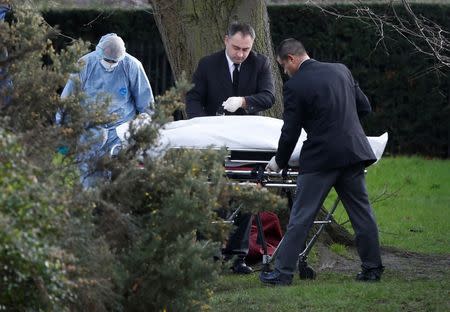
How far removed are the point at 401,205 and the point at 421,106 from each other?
4.06m

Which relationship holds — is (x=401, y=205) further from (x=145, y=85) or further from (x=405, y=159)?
(x=145, y=85)

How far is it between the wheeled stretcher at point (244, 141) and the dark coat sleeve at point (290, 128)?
0.25 metres

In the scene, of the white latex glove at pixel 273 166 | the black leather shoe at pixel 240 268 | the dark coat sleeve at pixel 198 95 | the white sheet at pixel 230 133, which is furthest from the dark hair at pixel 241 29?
the black leather shoe at pixel 240 268

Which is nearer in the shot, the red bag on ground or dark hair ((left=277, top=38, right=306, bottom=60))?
dark hair ((left=277, top=38, right=306, bottom=60))

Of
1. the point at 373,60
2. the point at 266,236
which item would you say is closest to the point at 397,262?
the point at 266,236

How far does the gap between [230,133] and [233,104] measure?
0.88 m

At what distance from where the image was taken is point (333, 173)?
8.27 meters

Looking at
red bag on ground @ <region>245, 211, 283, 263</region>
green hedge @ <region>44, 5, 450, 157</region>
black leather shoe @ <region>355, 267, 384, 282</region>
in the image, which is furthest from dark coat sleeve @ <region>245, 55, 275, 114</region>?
green hedge @ <region>44, 5, 450, 157</region>

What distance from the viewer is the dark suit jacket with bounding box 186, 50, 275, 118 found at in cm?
937

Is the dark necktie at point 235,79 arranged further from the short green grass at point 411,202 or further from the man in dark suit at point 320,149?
the short green grass at point 411,202

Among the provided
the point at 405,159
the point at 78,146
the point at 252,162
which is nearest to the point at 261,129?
the point at 252,162

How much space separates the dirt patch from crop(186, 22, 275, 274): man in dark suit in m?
0.77

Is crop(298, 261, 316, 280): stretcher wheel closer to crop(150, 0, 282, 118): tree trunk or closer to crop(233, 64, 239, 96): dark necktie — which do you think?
crop(233, 64, 239, 96): dark necktie

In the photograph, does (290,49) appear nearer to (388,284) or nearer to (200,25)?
(388,284)
